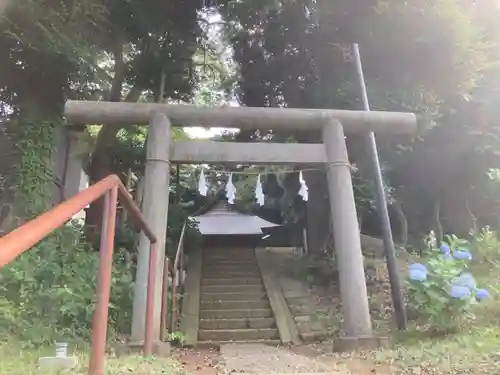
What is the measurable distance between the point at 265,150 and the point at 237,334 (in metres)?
2.99

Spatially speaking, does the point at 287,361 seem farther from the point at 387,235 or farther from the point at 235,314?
the point at 235,314

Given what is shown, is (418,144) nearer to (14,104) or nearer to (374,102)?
(374,102)

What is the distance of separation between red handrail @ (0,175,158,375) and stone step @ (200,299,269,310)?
5264 millimetres

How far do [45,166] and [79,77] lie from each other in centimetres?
155

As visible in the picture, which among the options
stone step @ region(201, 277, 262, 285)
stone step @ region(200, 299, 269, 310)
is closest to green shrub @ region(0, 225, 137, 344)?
stone step @ region(200, 299, 269, 310)

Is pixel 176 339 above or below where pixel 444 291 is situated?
below

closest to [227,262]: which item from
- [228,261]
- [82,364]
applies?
[228,261]

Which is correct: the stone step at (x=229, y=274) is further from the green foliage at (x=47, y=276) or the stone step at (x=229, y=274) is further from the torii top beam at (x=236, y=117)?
the torii top beam at (x=236, y=117)

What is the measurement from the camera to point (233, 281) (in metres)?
9.54

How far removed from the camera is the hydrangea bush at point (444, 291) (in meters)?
4.75

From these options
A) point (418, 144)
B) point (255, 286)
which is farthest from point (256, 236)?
point (418, 144)

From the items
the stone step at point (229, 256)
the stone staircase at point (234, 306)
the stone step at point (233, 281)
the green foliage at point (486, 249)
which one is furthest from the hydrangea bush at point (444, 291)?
the stone step at point (229, 256)

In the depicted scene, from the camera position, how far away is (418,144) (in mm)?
8703

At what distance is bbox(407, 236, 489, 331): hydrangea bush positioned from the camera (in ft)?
15.6
